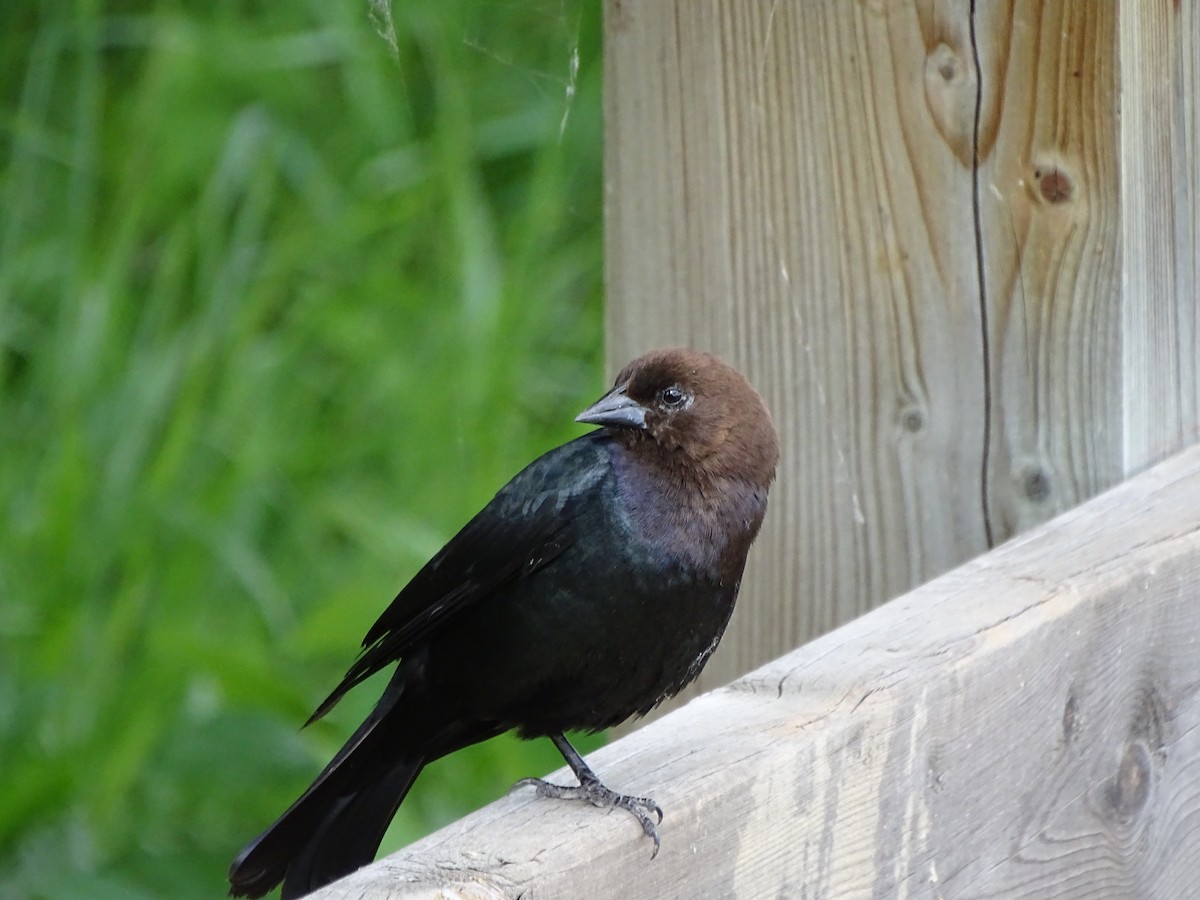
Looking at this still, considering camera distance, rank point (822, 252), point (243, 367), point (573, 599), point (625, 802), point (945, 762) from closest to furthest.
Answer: point (625, 802) < point (945, 762) < point (573, 599) < point (822, 252) < point (243, 367)

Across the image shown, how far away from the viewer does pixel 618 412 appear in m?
1.76

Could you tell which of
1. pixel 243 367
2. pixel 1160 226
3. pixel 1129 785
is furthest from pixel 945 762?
pixel 243 367

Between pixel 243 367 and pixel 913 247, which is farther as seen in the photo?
pixel 243 367

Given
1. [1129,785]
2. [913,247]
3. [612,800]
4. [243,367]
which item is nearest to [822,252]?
[913,247]

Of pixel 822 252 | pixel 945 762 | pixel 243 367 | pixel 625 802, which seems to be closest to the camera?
pixel 625 802

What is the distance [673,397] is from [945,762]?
0.58m

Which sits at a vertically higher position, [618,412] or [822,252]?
[822,252]

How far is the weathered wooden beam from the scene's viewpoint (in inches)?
42.1

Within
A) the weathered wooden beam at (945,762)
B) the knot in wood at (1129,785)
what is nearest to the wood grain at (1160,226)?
the weathered wooden beam at (945,762)

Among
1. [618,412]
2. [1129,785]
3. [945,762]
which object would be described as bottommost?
[1129,785]

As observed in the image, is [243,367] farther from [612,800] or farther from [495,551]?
[612,800]

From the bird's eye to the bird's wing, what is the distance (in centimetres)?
9

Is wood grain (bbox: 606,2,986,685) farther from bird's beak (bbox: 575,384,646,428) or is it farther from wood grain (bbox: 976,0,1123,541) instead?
bird's beak (bbox: 575,384,646,428)

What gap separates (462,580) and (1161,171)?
2.70ft
